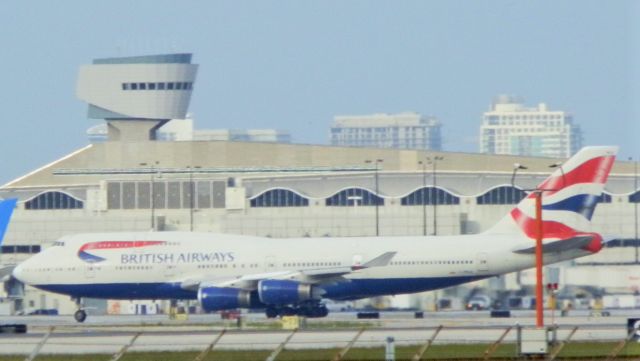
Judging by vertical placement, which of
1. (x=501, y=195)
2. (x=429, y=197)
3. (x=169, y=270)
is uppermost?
(x=501, y=195)

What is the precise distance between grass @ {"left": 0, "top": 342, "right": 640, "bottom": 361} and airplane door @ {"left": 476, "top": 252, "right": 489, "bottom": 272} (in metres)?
22.2

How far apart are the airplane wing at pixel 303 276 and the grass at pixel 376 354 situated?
22.2 meters

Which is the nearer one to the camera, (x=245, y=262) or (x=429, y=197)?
(x=245, y=262)

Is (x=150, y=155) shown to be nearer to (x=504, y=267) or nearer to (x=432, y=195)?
(x=432, y=195)

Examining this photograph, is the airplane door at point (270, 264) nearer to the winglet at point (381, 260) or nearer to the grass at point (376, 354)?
the winglet at point (381, 260)

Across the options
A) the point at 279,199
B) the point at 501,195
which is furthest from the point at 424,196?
the point at 279,199

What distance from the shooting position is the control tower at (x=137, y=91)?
181375mm

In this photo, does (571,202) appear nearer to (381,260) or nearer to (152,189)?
(381,260)

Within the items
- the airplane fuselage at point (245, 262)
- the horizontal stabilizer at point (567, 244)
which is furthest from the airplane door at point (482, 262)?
the horizontal stabilizer at point (567, 244)

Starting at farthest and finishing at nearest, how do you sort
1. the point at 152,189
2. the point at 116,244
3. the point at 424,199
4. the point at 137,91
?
1. the point at 137,91
2. the point at 152,189
3. the point at 424,199
4. the point at 116,244

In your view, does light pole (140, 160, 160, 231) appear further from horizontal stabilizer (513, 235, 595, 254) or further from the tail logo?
horizontal stabilizer (513, 235, 595, 254)

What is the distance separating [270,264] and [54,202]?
69.6 m

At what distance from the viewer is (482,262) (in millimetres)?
74938

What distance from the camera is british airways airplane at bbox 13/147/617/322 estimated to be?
7488 cm
